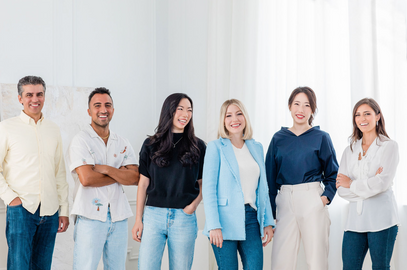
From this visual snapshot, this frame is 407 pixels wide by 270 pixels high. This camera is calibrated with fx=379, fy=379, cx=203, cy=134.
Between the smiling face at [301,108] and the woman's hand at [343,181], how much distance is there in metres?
0.44

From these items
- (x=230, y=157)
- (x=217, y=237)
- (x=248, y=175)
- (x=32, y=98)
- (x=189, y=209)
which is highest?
(x=32, y=98)

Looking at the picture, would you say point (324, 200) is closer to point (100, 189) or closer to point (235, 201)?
point (235, 201)

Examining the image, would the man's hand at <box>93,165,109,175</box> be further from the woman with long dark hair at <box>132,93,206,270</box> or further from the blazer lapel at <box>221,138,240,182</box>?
the blazer lapel at <box>221,138,240,182</box>

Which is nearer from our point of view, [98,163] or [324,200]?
[324,200]

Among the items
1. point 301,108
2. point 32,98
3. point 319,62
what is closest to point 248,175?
point 301,108

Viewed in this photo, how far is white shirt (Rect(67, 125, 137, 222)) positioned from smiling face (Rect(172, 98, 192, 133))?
0.48 meters

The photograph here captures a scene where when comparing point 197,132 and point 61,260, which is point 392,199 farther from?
point 61,260

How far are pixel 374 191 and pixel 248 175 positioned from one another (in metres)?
0.72

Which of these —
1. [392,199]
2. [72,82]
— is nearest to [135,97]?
[72,82]

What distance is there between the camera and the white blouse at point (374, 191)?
216 cm

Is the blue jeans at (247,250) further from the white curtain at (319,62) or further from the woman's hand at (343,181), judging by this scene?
the white curtain at (319,62)

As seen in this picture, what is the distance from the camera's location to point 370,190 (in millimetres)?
2162

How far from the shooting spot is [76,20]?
384 centimetres

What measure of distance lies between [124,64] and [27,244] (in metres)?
2.22
